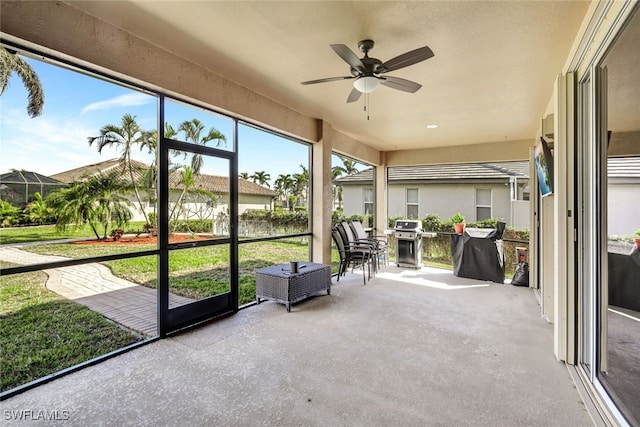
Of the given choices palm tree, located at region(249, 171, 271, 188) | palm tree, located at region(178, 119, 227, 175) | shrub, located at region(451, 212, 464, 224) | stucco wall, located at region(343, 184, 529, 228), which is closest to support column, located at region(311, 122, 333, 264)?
palm tree, located at region(249, 171, 271, 188)

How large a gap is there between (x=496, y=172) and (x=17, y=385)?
8581mm

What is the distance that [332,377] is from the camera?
2.34 metres

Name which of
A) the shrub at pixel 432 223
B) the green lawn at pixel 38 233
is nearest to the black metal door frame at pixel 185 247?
the green lawn at pixel 38 233

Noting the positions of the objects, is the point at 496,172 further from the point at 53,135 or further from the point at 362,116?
the point at 53,135

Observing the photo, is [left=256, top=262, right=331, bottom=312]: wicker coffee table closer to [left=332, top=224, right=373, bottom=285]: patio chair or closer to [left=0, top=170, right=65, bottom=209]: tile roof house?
[left=332, top=224, right=373, bottom=285]: patio chair

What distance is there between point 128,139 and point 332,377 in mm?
2723

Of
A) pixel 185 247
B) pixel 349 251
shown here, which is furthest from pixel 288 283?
pixel 349 251

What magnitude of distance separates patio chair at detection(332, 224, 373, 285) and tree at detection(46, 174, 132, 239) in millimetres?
3328

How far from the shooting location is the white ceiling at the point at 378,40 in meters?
2.22

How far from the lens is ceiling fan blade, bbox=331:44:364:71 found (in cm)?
220

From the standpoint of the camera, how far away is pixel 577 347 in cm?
244

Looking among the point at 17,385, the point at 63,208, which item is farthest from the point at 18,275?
the point at 17,385

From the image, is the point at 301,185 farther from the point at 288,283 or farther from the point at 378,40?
the point at 378,40

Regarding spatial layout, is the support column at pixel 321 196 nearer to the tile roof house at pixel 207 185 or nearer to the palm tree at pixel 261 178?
the tile roof house at pixel 207 185
